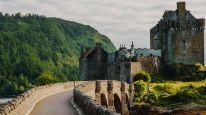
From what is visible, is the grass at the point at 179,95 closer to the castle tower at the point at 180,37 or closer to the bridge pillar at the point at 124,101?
the bridge pillar at the point at 124,101

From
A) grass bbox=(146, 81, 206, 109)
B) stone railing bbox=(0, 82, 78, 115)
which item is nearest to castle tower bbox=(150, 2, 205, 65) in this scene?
grass bbox=(146, 81, 206, 109)

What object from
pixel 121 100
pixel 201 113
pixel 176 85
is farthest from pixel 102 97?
pixel 176 85

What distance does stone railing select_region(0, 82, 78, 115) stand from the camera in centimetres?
2941

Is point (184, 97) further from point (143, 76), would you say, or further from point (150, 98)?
point (143, 76)

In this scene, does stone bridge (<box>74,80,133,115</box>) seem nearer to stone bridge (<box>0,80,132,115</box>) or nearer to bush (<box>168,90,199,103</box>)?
stone bridge (<box>0,80,132,115</box>)

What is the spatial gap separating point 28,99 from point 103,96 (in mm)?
25483

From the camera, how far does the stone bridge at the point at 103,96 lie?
114ft

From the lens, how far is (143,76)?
125188 millimetres

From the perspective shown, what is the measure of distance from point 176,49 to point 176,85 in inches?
801

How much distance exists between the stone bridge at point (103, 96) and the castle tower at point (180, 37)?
3405cm

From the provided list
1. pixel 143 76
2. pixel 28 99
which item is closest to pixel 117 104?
pixel 143 76

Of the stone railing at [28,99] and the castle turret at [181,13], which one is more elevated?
the castle turret at [181,13]

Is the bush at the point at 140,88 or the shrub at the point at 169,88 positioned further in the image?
the shrub at the point at 169,88

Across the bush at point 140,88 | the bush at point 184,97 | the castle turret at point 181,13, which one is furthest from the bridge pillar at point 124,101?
the castle turret at point 181,13
